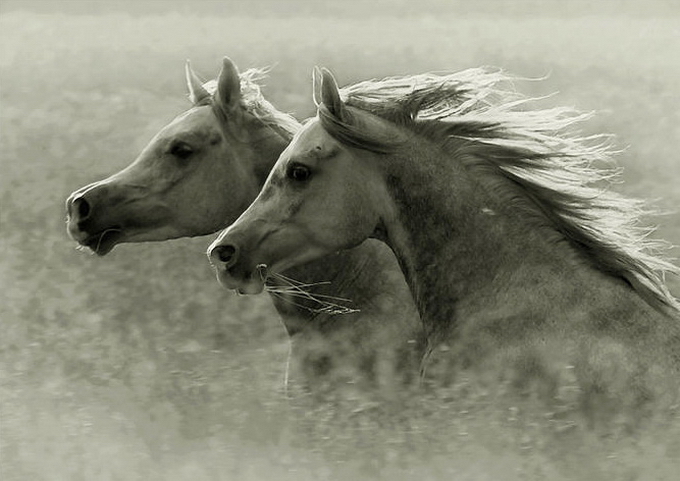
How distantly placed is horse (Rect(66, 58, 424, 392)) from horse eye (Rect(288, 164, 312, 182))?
0.65 meters

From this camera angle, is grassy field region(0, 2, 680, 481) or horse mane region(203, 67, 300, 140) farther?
horse mane region(203, 67, 300, 140)

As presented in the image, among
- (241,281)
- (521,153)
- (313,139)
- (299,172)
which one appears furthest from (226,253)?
(521,153)

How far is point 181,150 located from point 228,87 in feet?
1.09

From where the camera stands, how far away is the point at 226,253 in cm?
519

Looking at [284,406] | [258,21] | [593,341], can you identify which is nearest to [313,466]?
[284,406]

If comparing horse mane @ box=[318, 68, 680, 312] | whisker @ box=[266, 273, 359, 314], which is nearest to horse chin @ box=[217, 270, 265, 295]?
whisker @ box=[266, 273, 359, 314]

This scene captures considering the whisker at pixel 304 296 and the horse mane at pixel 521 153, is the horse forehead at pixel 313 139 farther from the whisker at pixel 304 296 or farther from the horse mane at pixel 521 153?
the whisker at pixel 304 296

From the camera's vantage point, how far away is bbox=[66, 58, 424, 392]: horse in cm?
571

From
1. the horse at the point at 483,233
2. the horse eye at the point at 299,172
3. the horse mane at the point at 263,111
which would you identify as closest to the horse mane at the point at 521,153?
the horse at the point at 483,233

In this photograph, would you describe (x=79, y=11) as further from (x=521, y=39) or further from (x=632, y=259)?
(x=632, y=259)

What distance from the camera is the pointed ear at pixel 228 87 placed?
237 inches

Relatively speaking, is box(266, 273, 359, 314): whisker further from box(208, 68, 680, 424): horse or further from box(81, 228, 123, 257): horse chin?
box(81, 228, 123, 257): horse chin

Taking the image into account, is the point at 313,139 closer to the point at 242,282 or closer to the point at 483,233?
the point at 242,282

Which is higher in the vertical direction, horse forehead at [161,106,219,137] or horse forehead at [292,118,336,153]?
horse forehead at [292,118,336,153]
